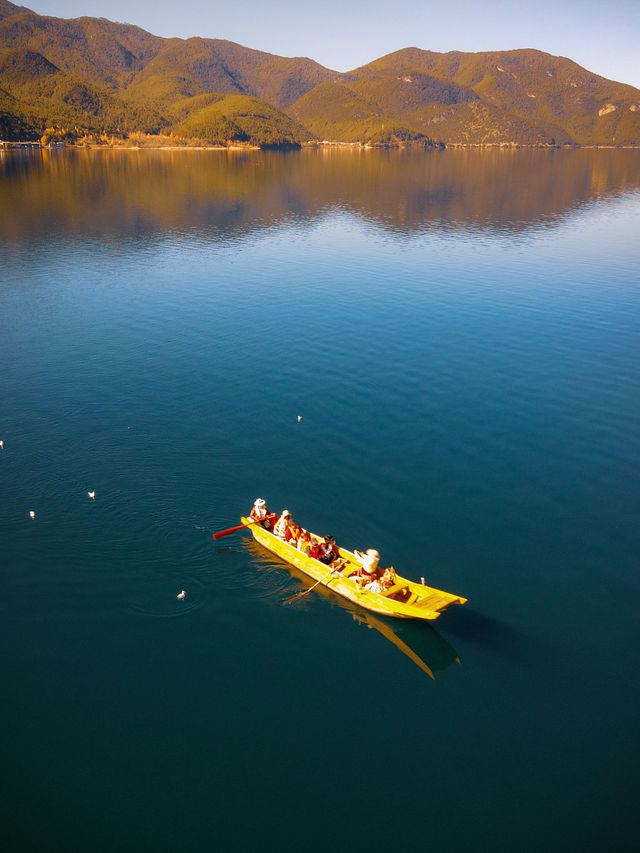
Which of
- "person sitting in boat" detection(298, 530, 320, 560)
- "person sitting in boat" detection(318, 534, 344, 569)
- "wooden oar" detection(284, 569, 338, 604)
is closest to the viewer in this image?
"wooden oar" detection(284, 569, 338, 604)

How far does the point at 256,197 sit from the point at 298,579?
116913 millimetres

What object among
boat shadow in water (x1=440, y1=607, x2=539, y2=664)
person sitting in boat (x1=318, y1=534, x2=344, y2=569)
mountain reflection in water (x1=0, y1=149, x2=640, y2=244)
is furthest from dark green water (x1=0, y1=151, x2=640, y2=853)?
mountain reflection in water (x1=0, y1=149, x2=640, y2=244)

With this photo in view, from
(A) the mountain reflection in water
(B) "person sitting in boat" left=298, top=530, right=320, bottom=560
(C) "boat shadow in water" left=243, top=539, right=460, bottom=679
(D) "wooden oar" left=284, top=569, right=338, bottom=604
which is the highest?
(A) the mountain reflection in water

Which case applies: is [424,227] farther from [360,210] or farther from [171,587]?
[171,587]

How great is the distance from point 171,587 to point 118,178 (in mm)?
155157

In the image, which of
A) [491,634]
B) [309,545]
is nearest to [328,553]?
[309,545]

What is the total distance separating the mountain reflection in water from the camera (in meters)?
87.4

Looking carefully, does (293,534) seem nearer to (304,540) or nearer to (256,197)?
(304,540)

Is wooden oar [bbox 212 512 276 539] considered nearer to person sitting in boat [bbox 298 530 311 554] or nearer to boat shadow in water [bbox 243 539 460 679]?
person sitting in boat [bbox 298 530 311 554]

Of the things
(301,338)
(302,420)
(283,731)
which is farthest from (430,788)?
(301,338)

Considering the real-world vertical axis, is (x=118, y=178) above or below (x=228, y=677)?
above

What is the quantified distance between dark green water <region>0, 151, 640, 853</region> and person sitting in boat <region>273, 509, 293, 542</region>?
1389 mm

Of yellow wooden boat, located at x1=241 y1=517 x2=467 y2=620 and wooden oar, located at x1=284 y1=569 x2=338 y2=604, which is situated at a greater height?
yellow wooden boat, located at x1=241 y1=517 x2=467 y2=620

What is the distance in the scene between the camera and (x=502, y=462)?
1077 inches
